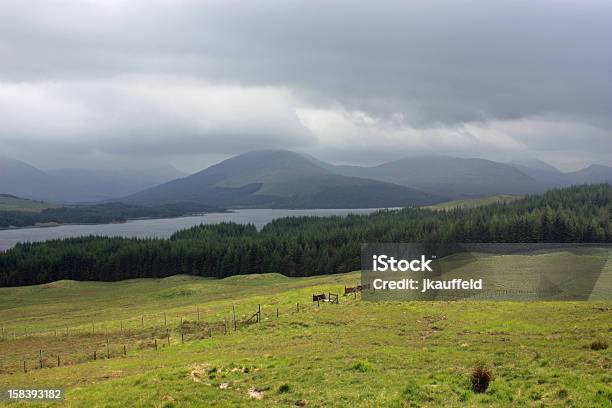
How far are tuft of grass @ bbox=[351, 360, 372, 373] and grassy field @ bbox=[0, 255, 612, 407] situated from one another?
0.09 meters

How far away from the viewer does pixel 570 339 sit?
27.1m

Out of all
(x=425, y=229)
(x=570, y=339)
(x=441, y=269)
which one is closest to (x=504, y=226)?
(x=425, y=229)

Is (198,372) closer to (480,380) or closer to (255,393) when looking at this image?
(255,393)

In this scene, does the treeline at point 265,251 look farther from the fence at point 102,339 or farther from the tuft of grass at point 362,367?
the tuft of grass at point 362,367

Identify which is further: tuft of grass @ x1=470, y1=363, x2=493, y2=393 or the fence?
the fence

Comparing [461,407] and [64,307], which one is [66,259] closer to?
[64,307]

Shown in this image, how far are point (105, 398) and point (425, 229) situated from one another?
438 ft

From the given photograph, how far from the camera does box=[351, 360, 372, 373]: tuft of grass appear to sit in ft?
77.4

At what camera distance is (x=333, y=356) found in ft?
88.6

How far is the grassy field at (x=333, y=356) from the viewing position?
1947 centimetres

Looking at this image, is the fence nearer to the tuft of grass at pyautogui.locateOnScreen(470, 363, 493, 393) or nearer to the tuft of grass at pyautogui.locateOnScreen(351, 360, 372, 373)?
the tuft of grass at pyautogui.locateOnScreen(351, 360, 372, 373)

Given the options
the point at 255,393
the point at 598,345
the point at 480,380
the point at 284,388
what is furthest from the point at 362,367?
the point at 598,345

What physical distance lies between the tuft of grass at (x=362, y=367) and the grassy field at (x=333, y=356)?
9 cm

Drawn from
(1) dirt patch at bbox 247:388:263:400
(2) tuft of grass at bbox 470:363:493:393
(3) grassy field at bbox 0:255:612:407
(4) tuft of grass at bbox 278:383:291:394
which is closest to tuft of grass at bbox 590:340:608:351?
(3) grassy field at bbox 0:255:612:407
